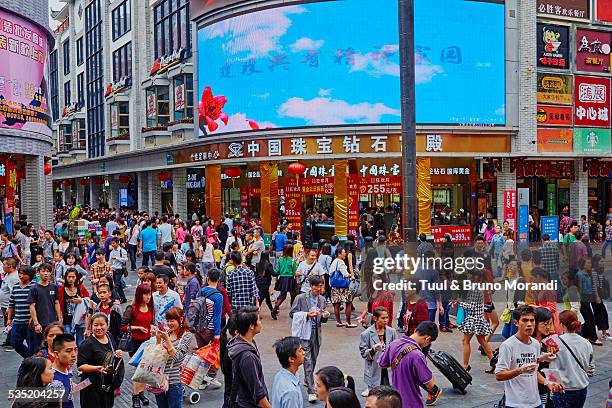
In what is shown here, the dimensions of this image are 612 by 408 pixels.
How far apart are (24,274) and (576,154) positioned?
21.9 m

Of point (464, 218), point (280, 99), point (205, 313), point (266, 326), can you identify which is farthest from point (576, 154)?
point (205, 313)

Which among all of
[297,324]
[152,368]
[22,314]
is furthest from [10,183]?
[152,368]

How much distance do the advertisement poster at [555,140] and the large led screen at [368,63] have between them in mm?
1981

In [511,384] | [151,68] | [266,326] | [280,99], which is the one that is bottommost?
[266,326]

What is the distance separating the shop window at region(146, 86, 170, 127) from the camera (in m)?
33.0

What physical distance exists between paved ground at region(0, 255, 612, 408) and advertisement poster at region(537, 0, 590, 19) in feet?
57.0

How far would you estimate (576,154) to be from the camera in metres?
24.8

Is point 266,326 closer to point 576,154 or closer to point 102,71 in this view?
point 576,154

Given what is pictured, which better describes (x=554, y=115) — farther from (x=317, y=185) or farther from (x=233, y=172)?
(x=233, y=172)

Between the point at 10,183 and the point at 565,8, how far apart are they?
75.2 feet

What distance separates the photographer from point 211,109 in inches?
1039

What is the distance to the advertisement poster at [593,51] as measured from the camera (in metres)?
24.8

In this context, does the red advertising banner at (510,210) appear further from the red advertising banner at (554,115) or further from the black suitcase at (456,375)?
the black suitcase at (456,375)

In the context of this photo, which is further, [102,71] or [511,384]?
[102,71]
